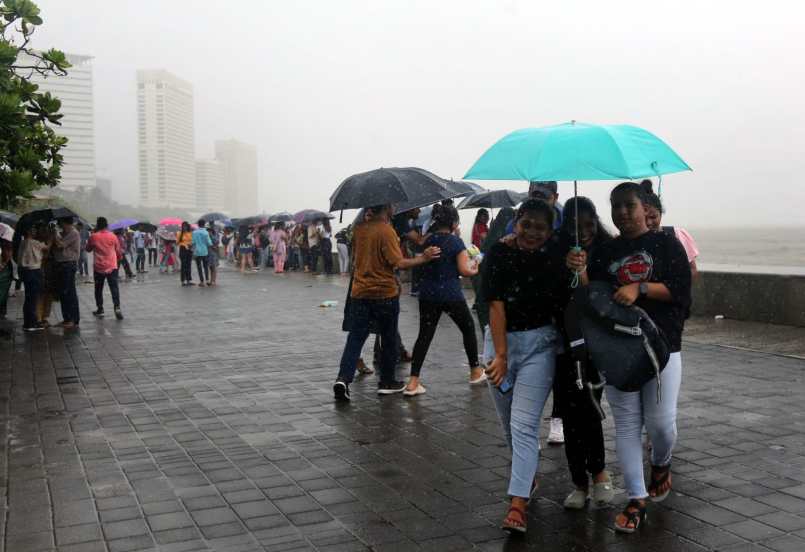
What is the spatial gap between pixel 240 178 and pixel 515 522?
189639mm

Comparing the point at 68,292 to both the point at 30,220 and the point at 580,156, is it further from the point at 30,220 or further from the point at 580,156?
the point at 580,156

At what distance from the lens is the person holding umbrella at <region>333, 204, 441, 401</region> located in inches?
274

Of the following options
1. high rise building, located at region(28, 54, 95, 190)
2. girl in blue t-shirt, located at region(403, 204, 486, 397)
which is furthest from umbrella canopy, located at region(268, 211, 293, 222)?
high rise building, located at region(28, 54, 95, 190)

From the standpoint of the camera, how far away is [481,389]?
7.50 metres

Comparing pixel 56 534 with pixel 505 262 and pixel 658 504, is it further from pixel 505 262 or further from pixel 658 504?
pixel 658 504

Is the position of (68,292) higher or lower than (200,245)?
lower

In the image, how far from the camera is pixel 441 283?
7.34 m

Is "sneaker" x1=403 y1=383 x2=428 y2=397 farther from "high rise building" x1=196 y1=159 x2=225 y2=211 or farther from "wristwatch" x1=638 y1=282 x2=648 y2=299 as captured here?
"high rise building" x1=196 y1=159 x2=225 y2=211

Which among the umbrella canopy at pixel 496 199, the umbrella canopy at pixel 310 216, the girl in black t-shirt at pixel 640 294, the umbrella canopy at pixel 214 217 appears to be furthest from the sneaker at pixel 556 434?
the umbrella canopy at pixel 214 217

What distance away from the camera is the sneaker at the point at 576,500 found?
437cm

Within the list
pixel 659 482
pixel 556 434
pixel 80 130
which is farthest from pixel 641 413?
pixel 80 130

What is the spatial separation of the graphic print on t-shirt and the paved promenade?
1.20 meters

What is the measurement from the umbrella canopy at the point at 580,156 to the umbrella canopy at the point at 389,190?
7.14ft

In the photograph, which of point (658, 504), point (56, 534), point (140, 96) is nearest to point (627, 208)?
point (658, 504)
